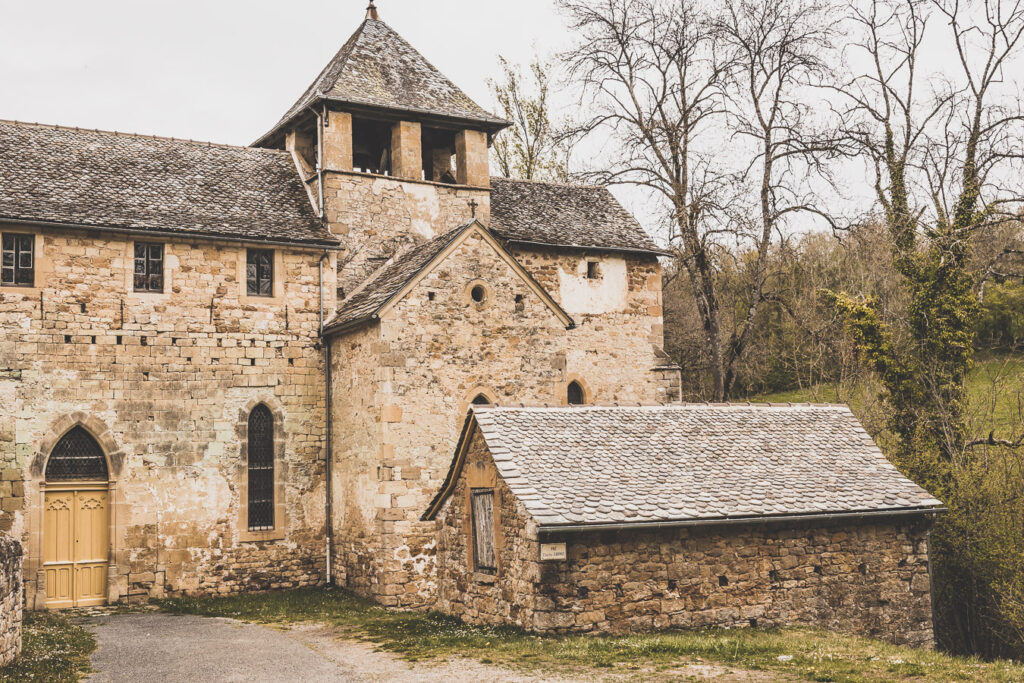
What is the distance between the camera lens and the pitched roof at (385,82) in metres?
22.0

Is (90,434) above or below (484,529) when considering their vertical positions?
above

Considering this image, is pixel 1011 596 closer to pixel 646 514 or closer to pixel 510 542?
pixel 646 514

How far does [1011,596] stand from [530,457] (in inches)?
316

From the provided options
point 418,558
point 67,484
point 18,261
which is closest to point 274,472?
point 418,558

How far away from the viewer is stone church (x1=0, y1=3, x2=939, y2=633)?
715 inches

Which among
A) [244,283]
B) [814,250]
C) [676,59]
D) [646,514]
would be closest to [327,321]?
[244,283]

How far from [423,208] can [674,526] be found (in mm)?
11812

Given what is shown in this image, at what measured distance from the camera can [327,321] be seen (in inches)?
813

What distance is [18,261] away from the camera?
720 inches

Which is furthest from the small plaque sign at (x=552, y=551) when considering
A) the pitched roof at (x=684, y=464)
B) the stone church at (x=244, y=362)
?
the stone church at (x=244, y=362)

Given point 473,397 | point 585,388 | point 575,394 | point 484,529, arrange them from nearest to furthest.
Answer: point 484,529
point 473,397
point 585,388
point 575,394

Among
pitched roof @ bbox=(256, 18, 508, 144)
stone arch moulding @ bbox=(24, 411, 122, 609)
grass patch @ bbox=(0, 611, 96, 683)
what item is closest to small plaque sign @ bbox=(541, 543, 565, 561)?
grass patch @ bbox=(0, 611, 96, 683)

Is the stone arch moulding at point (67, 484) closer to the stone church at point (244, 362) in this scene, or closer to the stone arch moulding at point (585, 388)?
the stone church at point (244, 362)

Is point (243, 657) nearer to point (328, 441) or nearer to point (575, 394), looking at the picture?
point (328, 441)
